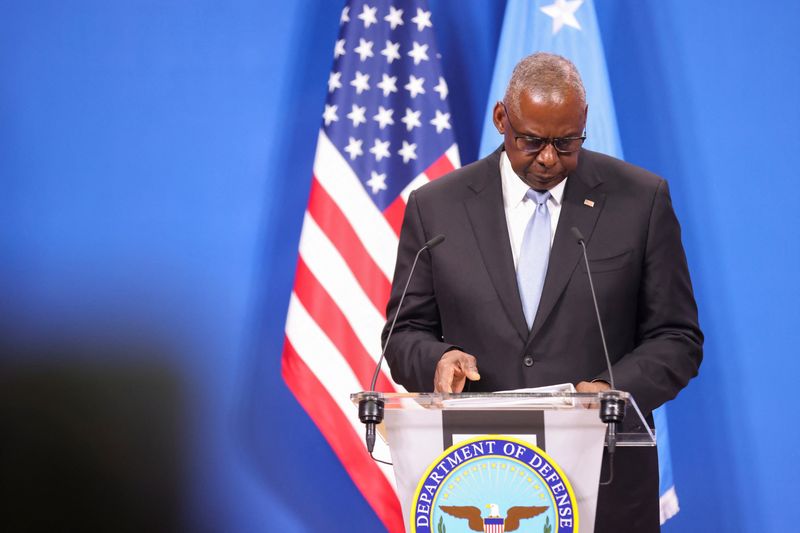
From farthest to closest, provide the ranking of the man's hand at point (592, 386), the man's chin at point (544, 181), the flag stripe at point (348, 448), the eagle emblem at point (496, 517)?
the flag stripe at point (348, 448) < the man's chin at point (544, 181) < the man's hand at point (592, 386) < the eagle emblem at point (496, 517)

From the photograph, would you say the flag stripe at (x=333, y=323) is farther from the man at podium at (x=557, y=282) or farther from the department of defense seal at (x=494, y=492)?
the department of defense seal at (x=494, y=492)

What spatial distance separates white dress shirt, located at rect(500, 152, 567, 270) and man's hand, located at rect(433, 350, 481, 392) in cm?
39

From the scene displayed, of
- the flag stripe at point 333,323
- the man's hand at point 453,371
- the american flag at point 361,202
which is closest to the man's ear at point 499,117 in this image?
the man's hand at point 453,371

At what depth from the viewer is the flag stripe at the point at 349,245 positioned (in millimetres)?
3326

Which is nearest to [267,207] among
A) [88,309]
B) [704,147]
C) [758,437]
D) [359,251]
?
[359,251]

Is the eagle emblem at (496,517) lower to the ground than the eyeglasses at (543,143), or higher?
lower

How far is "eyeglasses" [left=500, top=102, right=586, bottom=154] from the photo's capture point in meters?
2.03

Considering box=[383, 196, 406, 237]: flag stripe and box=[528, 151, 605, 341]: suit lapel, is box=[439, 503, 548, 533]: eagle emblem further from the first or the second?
box=[383, 196, 406, 237]: flag stripe

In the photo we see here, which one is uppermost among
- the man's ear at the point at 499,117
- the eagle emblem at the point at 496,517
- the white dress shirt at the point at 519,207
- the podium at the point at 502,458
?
the man's ear at the point at 499,117

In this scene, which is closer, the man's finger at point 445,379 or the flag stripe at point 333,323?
the man's finger at point 445,379

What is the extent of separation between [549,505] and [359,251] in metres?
1.95

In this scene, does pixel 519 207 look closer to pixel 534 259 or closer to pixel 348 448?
pixel 534 259

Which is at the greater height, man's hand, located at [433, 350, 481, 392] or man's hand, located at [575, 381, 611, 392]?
man's hand, located at [433, 350, 481, 392]

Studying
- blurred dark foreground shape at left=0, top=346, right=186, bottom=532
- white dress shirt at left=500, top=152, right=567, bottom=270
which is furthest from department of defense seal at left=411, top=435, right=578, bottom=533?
blurred dark foreground shape at left=0, top=346, right=186, bottom=532
